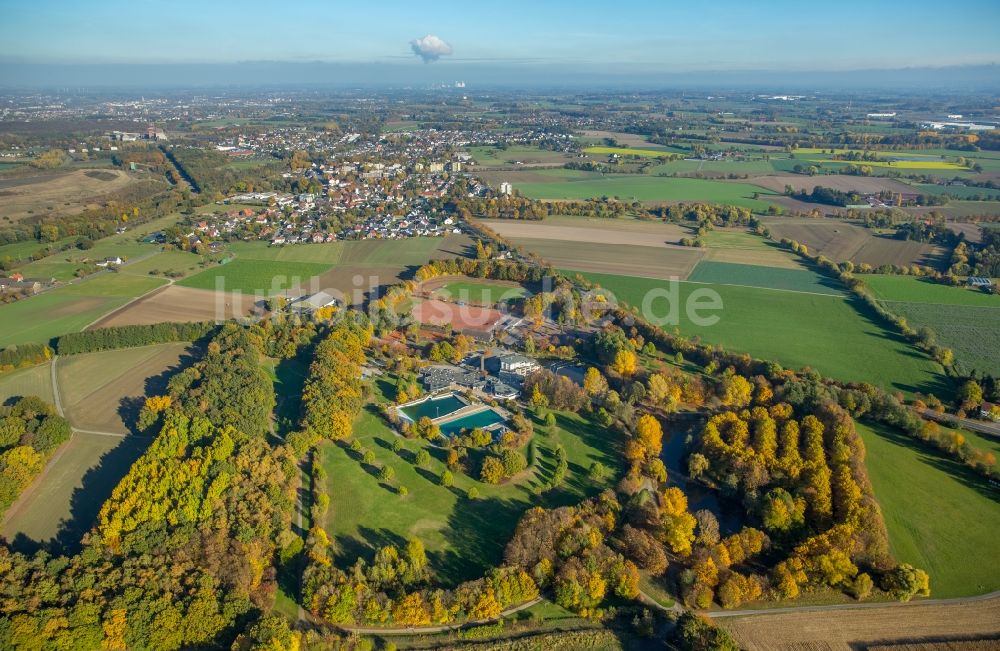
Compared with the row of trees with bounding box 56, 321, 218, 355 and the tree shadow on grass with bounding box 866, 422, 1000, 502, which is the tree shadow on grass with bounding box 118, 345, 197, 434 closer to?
the row of trees with bounding box 56, 321, 218, 355

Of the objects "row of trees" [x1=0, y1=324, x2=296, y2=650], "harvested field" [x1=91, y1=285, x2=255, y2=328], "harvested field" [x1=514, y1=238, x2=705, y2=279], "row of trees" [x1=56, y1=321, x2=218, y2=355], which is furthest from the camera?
"harvested field" [x1=514, y1=238, x2=705, y2=279]

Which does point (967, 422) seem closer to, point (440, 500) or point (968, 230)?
point (440, 500)

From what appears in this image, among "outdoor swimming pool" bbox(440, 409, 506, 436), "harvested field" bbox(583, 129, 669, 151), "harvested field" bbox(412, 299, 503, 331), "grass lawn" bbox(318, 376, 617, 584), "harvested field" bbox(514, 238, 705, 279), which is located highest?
"harvested field" bbox(583, 129, 669, 151)

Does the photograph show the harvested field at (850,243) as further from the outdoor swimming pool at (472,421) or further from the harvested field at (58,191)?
the harvested field at (58,191)

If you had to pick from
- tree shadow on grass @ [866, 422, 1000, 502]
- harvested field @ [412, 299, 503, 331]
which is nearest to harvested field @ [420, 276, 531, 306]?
harvested field @ [412, 299, 503, 331]

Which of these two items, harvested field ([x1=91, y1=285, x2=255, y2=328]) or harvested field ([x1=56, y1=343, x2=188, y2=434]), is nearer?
harvested field ([x1=56, y1=343, x2=188, y2=434])

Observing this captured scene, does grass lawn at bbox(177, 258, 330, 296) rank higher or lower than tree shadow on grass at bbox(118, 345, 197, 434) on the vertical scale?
higher

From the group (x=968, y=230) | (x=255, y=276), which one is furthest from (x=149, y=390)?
(x=968, y=230)
